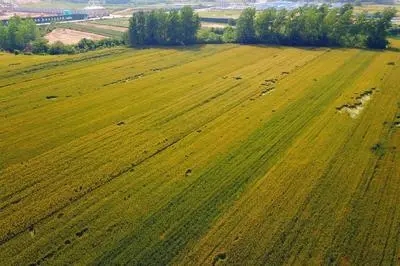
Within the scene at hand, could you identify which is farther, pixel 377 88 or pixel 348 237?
pixel 377 88

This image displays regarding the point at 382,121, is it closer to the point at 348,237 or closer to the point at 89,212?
the point at 348,237

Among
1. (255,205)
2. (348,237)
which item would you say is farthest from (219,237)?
(348,237)

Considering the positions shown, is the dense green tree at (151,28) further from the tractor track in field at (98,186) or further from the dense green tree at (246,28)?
the tractor track in field at (98,186)

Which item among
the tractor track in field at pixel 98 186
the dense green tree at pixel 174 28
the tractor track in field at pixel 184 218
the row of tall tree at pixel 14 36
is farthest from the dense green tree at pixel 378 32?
the row of tall tree at pixel 14 36

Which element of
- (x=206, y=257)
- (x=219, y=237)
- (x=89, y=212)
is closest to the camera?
(x=206, y=257)

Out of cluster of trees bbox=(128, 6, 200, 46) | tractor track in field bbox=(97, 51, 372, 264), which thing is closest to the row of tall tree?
cluster of trees bbox=(128, 6, 200, 46)

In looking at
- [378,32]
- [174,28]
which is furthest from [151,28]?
[378,32]
